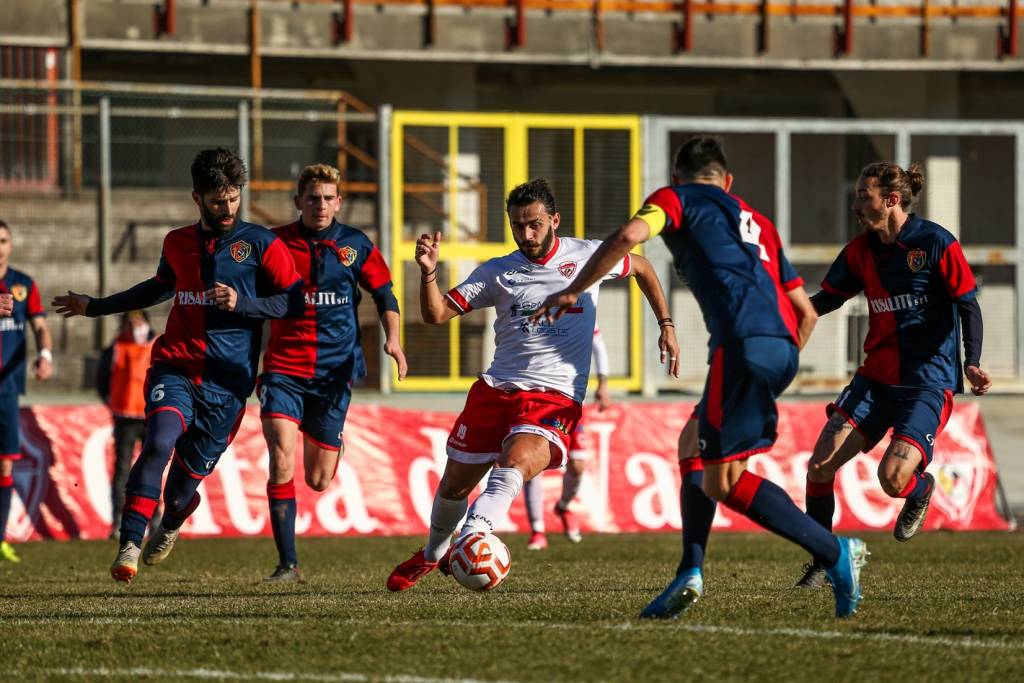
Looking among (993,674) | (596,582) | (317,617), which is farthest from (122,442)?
(993,674)

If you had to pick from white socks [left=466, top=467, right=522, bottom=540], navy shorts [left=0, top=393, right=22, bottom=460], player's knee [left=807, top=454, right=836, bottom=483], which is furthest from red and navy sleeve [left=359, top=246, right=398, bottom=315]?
navy shorts [left=0, top=393, right=22, bottom=460]

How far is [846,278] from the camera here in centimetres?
862

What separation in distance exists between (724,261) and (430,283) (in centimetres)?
176

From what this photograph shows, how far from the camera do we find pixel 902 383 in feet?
27.7

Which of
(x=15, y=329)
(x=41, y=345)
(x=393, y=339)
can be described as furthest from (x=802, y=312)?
(x=15, y=329)

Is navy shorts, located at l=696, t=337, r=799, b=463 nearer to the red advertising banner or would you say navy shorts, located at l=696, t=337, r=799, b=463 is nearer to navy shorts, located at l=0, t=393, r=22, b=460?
navy shorts, located at l=0, t=393, r=22, b=460

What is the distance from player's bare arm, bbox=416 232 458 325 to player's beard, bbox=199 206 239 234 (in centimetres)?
137

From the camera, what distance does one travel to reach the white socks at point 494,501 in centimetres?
683

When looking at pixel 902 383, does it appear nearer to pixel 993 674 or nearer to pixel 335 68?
pixel 993 674

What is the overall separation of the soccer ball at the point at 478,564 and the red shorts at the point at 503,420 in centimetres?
101

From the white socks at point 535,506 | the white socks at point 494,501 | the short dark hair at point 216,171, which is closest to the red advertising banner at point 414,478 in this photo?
the white socks at point 535,506

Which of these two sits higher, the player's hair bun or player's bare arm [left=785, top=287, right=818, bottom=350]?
the player's hair bun

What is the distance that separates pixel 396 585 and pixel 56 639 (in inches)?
78.1

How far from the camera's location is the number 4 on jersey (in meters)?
6.47
